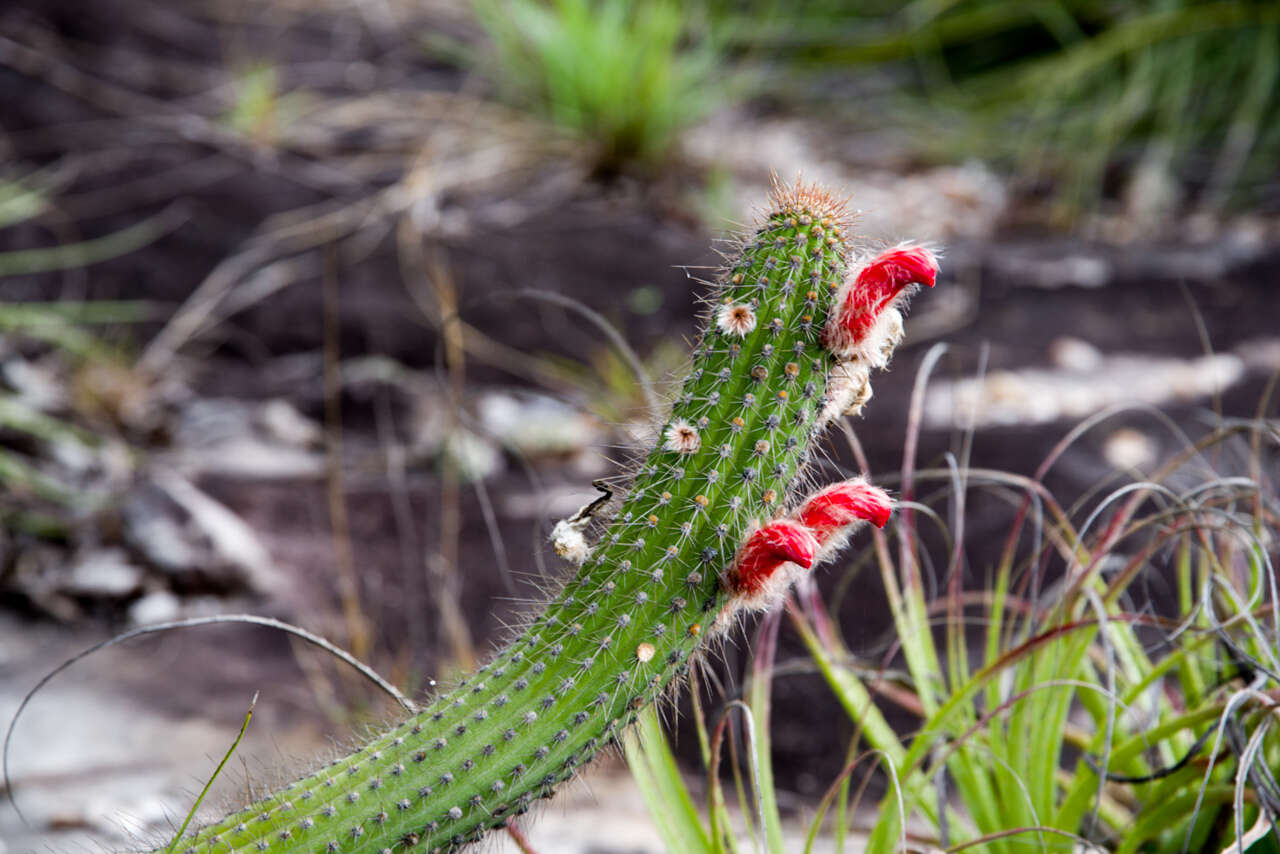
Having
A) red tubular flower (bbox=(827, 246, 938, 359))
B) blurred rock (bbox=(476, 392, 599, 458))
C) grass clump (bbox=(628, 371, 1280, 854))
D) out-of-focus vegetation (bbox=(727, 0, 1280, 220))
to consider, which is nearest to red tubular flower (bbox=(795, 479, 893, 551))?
red tubular flower (bbox=(827, 246, 938, 359))

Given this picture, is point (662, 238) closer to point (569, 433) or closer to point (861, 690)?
point (569, 433)

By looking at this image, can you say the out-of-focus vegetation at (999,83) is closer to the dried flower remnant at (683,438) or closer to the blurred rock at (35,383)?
the blurred rock at (35,383)

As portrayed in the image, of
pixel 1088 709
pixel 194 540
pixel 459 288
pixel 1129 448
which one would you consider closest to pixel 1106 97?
pixel 1129 448

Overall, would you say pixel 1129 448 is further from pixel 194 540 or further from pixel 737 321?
pixel 194 540

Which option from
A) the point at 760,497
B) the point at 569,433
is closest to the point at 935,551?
the point at 569,433

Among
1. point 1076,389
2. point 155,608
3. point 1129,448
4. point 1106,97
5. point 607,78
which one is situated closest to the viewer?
point 155,608

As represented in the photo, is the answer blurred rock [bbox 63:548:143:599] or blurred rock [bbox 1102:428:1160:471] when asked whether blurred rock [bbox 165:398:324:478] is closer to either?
blurred rock [bbox 63:548:143:599]

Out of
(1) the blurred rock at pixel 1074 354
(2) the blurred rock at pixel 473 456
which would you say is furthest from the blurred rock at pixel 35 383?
(1) the blurred rock at pixel 1074 354
